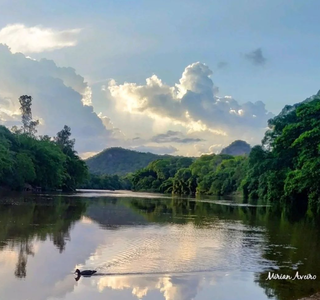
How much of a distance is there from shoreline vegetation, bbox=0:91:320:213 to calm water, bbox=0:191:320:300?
22.6 m

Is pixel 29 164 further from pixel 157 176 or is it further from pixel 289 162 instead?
pixel 157 176

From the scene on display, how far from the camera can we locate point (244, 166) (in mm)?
97188

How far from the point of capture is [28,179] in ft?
258

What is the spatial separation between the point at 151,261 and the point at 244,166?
8331 cm

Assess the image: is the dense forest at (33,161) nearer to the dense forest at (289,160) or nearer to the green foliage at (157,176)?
the dense forest at (289,160)

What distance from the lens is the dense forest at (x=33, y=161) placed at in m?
73.1

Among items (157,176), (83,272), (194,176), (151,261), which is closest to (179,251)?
(151,261)

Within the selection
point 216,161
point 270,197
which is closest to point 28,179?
point 270,197

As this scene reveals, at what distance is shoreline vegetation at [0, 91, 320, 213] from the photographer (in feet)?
154

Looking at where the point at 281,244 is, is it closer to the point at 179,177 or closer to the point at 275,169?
the point at 275,169

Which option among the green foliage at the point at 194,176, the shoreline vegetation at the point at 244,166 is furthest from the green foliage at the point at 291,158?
the green foliage at the point at 194,176

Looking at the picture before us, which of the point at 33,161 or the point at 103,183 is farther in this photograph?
the point at 103,183

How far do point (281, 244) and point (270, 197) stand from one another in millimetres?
38380

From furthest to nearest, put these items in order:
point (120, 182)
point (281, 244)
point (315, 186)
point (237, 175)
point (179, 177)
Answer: point (120, 182), point (179, 177), point (237, 175), point (315, 186), point (281, 244)
